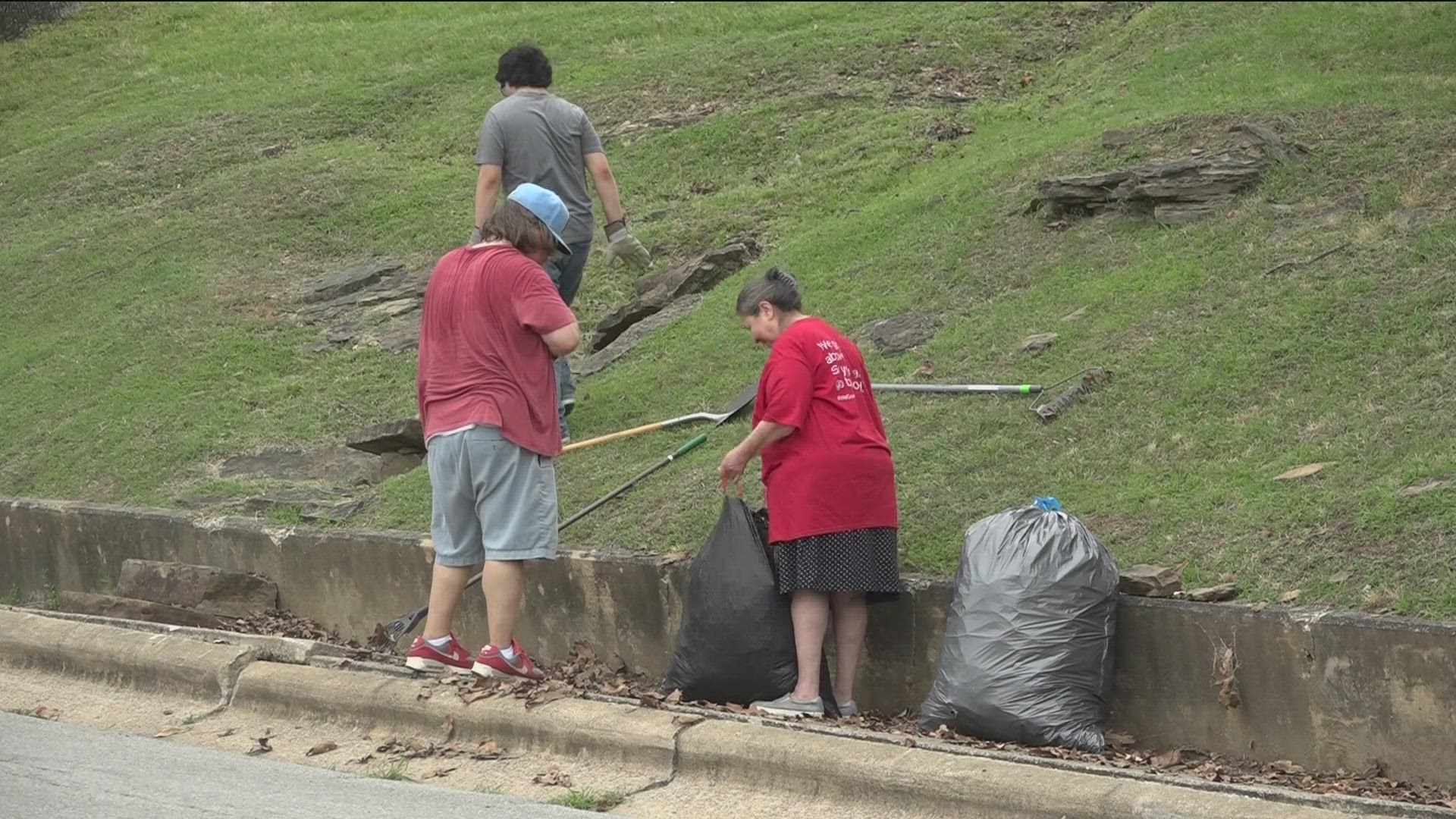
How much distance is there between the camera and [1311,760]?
536 centimetres

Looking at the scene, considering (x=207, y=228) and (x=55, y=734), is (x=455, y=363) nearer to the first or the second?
(x=55, y=734)

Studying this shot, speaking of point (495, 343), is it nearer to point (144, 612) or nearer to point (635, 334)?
point (144, 612)

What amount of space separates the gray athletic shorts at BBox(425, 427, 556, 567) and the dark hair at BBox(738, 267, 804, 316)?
878 millimetres

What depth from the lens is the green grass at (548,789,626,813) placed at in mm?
5246

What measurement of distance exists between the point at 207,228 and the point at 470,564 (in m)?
7.83

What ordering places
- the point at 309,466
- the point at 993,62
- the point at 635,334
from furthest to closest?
the point at 993,62, the point at 635,334, the point at 309,466

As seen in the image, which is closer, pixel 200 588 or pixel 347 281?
pixel 200 588

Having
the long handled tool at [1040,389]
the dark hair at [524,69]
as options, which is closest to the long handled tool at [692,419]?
the long handled tool at [1040,389]

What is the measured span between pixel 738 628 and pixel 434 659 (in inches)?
43.0

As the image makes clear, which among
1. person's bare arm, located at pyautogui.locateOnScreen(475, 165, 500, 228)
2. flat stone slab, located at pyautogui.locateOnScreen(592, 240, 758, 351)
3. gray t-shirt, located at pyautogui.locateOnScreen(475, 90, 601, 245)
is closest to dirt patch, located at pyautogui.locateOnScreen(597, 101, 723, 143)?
flat stone slab, located at pyautogui.locateOnScreen(592, 240, 758, 351)

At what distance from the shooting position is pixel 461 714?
6035mm

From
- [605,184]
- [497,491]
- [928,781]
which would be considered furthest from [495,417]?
[605,184]

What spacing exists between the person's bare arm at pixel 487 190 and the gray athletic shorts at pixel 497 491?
2179 millimetres

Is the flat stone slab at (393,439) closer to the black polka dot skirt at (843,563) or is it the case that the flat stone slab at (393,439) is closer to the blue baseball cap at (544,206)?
the blue baseball cap at (544,206)
